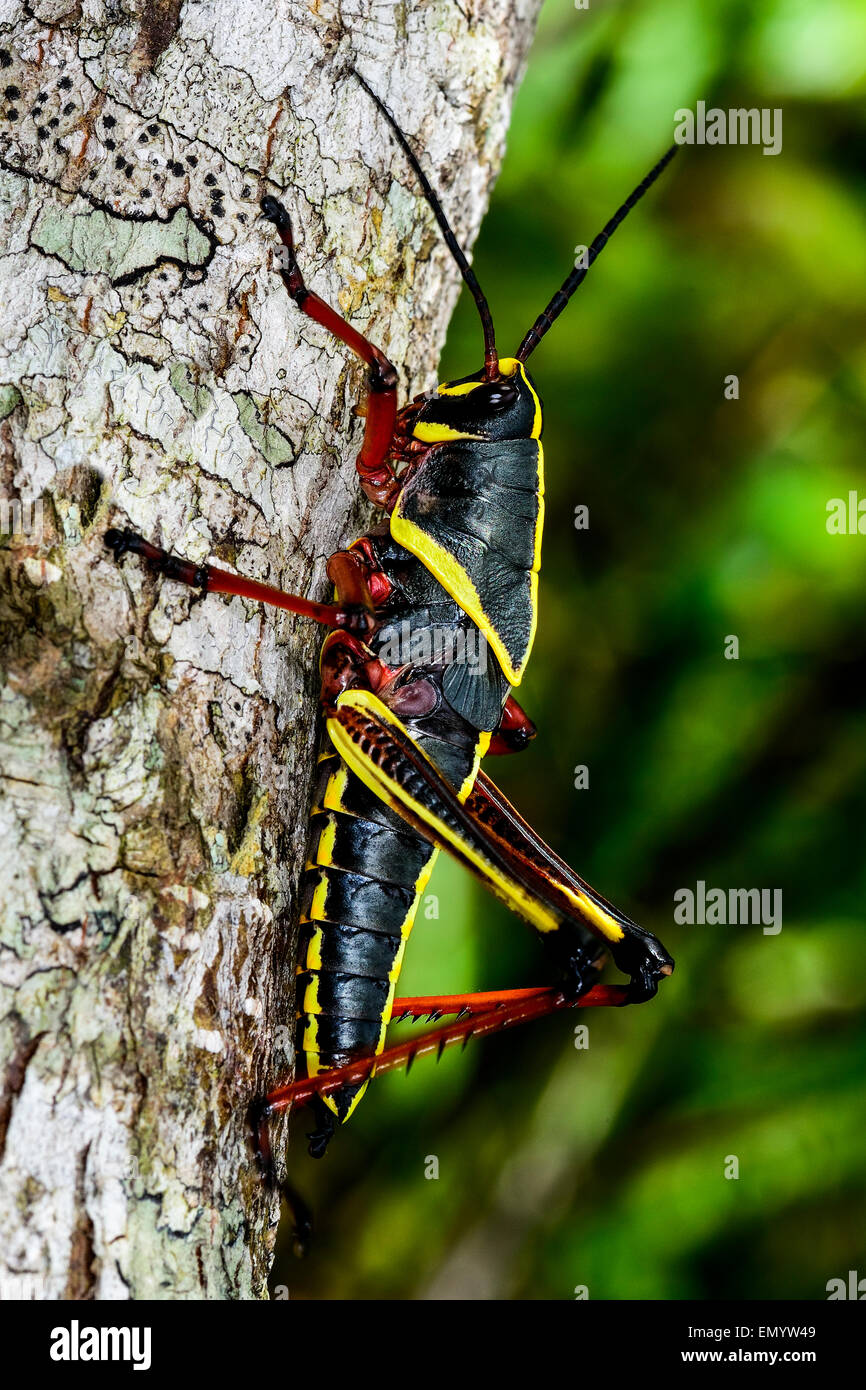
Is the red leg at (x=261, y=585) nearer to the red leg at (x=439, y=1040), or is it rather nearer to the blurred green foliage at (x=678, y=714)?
the red leg at (x=439, y=1040)

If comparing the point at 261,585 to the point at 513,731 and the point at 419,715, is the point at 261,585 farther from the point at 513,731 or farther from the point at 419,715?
the point at 513,731

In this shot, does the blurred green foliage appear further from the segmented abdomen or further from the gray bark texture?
the gray bark texture

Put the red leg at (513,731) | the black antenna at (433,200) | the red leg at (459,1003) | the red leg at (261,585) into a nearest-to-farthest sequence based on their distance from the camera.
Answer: the red leg at (261,585), the black antenna at (433,200), the red leg at (459,1003), the red leg at (513,731)

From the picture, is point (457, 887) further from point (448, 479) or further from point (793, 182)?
point (793, 182)

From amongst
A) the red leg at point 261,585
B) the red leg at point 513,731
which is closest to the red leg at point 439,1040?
the red leg at point 513,731

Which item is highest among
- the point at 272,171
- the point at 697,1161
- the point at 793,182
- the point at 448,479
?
the point at 793,182
